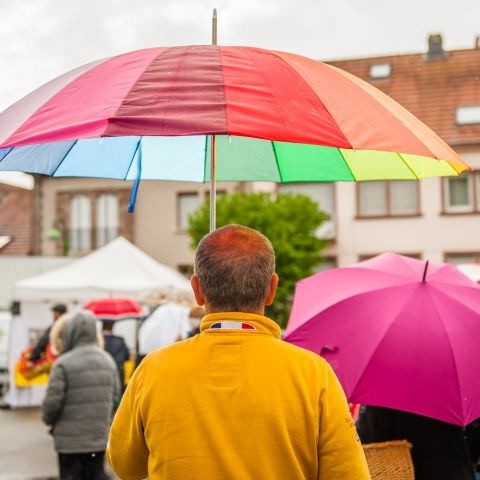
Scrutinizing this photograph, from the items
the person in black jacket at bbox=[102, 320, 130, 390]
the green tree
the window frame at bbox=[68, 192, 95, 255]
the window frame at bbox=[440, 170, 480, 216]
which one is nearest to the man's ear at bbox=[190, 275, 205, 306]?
the person in black jacket at bbox=[102, 320, 130, 390]

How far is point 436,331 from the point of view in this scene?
3.85 meters

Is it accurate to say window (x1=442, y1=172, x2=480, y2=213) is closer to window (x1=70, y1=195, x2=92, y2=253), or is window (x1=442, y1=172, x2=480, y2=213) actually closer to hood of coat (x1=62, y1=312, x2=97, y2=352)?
window (x1=70, y1=195, x2=92, y2=253)

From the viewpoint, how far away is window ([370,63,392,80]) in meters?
35.1

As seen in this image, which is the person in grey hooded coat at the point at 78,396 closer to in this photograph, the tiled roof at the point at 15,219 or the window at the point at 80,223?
the window at the point at 80,223

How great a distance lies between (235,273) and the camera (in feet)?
8.39

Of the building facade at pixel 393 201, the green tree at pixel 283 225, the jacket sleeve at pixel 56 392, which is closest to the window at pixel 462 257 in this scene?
the building facade at pixel 393 201

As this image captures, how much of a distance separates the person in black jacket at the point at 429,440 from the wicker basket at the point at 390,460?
0.29 metres

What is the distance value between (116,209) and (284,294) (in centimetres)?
986

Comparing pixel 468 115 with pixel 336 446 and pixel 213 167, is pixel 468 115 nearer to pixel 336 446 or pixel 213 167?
pixel 213 167

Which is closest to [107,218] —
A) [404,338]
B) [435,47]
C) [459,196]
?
[459,196]

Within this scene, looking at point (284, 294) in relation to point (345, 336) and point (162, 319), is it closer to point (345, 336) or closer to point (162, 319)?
point (162, 319)

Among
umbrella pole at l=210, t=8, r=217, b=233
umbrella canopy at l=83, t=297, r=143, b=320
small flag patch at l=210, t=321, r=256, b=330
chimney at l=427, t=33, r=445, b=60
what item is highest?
chimney at l=427, t=33, r=445, b=60

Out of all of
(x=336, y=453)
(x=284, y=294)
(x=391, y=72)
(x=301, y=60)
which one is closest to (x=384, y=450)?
(x=336, y=453)

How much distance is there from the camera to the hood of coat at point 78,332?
6.75m
